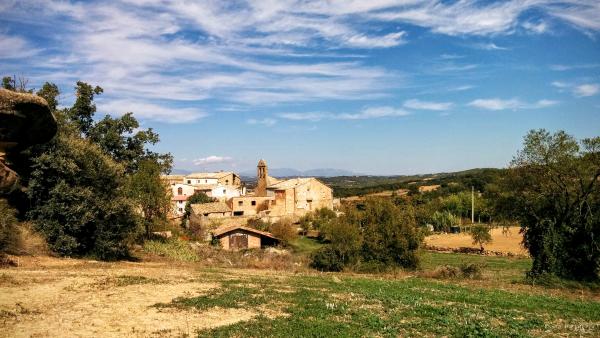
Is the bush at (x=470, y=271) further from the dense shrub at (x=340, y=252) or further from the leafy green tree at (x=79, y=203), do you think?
the leafy green tree at (x=79, y=203)

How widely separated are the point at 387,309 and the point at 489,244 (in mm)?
67871

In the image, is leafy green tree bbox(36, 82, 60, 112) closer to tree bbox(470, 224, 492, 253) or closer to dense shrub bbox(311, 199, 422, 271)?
dense shrub bbox(311, 199, 422, 271)

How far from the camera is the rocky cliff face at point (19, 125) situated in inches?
891

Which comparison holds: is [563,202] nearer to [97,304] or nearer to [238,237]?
[97,304]

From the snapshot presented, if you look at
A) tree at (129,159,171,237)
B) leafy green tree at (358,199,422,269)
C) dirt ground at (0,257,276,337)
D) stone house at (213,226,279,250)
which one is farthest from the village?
dirt ground at (0,257,276,337)

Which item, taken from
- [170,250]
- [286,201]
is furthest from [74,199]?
[286,201]

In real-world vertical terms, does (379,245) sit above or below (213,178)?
below

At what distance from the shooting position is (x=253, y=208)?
84688 millimetres

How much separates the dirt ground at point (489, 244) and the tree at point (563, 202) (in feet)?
142

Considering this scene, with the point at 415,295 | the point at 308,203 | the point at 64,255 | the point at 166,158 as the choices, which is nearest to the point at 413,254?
the point at 415,295

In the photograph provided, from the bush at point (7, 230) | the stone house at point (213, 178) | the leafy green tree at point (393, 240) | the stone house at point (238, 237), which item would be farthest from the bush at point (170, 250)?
the stone house at point (213, 178)

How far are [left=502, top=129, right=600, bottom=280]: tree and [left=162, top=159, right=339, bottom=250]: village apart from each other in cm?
4020

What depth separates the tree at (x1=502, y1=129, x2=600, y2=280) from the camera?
2738 centimetres

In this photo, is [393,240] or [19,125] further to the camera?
[393,240]
